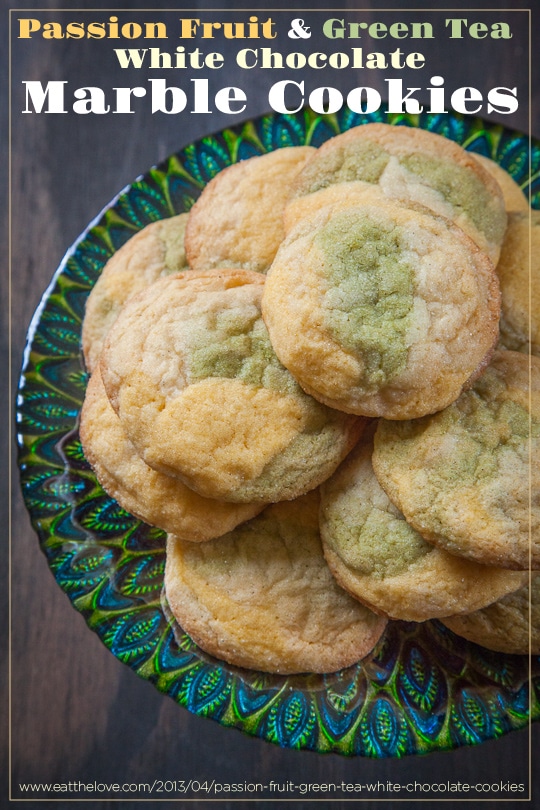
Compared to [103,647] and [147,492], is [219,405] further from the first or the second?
[103,647]

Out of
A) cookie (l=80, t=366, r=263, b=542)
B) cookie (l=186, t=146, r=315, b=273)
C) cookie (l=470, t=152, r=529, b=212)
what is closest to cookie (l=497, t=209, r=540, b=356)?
cookie (l=470, t=152, r=529, b=212)

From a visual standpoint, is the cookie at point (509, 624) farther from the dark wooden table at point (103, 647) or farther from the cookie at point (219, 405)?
the cookie at point (219, 405)

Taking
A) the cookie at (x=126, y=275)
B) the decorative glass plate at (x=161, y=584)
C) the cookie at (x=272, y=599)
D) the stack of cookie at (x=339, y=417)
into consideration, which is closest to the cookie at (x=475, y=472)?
the stack of cookie at (x=339, y=417)

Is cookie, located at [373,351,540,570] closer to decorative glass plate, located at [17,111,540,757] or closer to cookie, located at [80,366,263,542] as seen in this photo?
cookie, located at [80,366,263,542]

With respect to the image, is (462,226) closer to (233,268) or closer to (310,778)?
(233,268)

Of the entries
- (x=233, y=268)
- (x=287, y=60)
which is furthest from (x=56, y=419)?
(x=287, y=60)
